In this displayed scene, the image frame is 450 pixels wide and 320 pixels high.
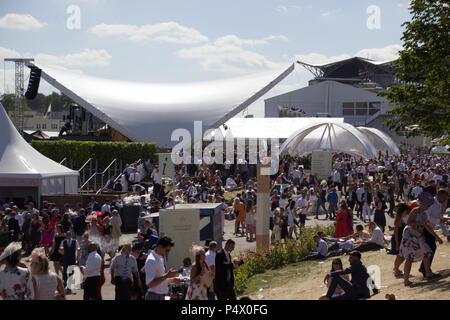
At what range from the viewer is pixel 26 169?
69.3 ft

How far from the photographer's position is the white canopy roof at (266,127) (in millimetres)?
46188

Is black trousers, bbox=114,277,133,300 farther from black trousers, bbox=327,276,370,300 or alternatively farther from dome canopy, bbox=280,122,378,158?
dome canopy, bbox=280,122,378,158

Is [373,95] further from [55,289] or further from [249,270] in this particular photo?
[55,289]

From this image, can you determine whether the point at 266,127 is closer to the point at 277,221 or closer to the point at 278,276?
the point at 277,221

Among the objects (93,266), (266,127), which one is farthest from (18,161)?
(266,127)

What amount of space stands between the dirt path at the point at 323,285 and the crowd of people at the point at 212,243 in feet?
0.88

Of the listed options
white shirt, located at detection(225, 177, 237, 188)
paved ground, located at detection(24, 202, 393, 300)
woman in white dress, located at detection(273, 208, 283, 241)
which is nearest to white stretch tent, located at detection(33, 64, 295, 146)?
white shirt, located at detection(225, 177, 237, 188)

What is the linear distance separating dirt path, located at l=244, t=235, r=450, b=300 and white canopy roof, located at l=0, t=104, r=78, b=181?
11.4m

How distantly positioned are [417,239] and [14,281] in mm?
5944

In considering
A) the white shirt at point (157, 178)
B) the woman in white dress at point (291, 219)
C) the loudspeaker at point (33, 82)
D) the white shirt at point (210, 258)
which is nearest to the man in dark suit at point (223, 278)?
the white shirt at point (210, 258)

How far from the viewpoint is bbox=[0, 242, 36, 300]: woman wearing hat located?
20.0 ft

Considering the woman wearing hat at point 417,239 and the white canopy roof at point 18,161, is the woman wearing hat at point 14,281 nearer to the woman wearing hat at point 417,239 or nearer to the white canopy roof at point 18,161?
the woman wearing hat at point 417,239

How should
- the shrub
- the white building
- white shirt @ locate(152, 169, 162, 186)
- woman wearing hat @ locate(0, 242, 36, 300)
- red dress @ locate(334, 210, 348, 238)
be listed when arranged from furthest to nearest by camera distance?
1. the white building
2. white shirt @ locate(152, 169, 162, 186)
3. red dress @ locate(334, 210, 348, 238)
4. the shrub
5. woman wearing hat @ locate(0, 242, 36, 300)
